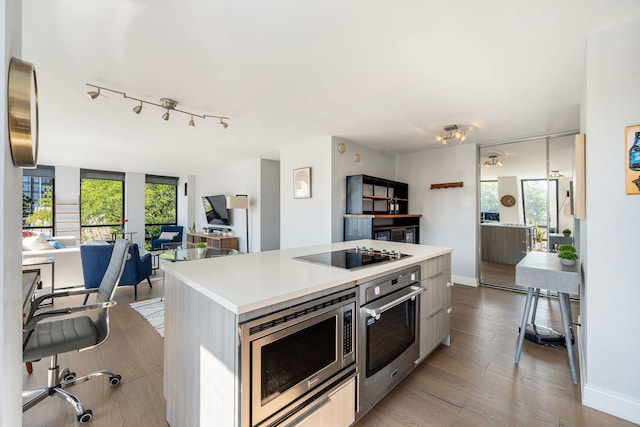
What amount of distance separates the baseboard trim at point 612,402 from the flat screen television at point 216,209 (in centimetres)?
669

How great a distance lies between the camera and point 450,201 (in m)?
4.93

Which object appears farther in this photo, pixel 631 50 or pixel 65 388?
pixel 65 388

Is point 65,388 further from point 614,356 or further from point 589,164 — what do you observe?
point 589,164

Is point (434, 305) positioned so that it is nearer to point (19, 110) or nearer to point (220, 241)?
point (19, 110)

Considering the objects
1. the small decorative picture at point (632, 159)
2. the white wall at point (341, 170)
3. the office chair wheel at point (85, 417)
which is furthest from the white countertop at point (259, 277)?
the white wall at point (341, 170)

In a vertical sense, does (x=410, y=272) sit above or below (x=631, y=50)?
below

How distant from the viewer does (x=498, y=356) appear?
7.77 feet

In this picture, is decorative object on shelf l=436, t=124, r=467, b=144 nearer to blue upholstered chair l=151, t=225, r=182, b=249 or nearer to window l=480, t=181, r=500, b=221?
window l=480, t=181, r=500, b=221

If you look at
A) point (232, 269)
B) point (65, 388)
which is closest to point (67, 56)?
point (232, 269)

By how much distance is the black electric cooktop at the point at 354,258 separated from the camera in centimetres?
174

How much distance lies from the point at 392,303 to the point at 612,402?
1.51 m

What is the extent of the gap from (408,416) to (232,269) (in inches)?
55.4

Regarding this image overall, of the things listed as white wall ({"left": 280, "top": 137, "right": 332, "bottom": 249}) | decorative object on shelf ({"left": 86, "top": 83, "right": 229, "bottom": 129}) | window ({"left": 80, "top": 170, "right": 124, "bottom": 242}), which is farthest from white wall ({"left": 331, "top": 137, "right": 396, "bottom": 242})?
window ({"left": 80, "top": 170, "right": 124, "bottom": 242})

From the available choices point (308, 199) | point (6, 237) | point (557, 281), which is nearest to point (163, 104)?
point (308, 199)
